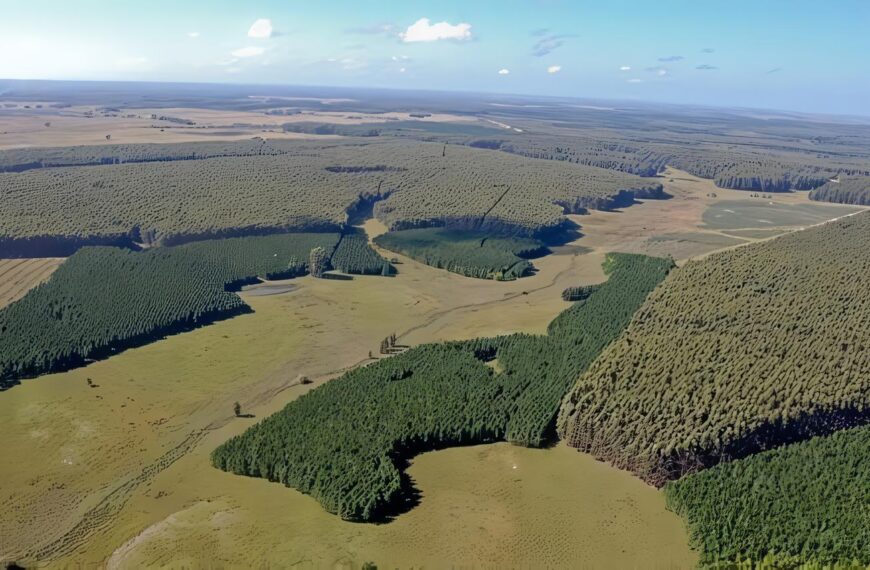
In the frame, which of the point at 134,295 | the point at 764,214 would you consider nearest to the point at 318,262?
the point at 134,295

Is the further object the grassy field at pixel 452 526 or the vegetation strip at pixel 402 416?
the vegetation strip at pixel 402 416

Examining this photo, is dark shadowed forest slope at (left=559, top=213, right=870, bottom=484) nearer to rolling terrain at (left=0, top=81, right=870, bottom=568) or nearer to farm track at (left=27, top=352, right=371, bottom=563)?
rolling terrain at (left=0, top=81, right=870, bottom=568)

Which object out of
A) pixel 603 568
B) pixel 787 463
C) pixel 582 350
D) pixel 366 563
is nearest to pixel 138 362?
pixel 366 563

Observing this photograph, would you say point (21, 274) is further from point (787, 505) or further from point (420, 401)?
point (787, 505)

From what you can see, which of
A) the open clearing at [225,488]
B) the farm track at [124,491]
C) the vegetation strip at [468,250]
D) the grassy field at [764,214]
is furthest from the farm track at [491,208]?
the farm track at [124,491]

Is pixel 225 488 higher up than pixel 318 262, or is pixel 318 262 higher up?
pixel 318 262

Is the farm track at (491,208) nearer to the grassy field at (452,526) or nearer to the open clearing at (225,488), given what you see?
the open clearing at (225,488)

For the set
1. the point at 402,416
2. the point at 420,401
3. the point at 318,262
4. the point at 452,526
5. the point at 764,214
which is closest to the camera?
the point at 452,526
